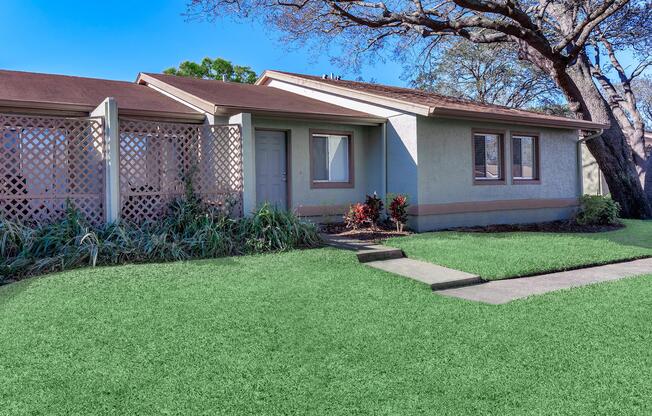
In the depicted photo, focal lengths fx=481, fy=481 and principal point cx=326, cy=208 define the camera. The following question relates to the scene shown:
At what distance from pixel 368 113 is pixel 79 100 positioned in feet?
22.3

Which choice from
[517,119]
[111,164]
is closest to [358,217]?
[111,164]

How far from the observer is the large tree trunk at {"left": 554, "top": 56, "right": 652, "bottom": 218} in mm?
15305

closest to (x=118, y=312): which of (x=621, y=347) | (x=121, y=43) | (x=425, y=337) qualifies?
(x=425, y=337)

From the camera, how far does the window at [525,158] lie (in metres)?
13.3

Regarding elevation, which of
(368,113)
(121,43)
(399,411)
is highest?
(121,43)

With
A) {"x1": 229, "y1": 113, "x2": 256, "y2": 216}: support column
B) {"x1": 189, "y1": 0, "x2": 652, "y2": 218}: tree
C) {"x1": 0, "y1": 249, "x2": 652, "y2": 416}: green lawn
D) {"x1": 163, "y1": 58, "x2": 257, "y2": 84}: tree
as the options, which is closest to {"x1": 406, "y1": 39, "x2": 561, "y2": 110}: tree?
{"x1": 189, "y1": 0, "x2": 652, "y2": 218}: tree

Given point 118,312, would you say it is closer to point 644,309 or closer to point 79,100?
point 644,309

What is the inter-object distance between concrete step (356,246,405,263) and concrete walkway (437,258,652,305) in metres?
1.86

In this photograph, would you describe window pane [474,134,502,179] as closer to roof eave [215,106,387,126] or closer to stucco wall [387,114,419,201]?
stucco wall [387,114,419,201]

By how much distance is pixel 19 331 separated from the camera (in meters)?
4.32

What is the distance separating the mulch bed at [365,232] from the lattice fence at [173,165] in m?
2.37

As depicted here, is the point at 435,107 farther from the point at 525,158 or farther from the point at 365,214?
the point at 525,158

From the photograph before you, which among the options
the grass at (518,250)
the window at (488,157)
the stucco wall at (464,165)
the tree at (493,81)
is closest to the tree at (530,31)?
the stucco wall at (464,165)

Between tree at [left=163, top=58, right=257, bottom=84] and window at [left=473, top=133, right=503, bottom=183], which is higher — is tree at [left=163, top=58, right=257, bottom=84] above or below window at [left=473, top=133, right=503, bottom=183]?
above
